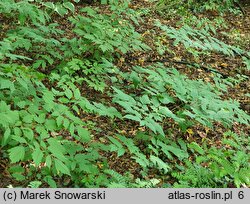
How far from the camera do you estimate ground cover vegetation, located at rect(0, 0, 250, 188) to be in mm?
3172

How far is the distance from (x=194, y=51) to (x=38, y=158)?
494 centimetres

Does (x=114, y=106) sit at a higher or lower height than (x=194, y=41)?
lower

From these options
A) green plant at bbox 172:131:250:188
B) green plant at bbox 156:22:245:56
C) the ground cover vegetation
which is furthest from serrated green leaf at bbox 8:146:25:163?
green plant at bbox 156:22:245:56

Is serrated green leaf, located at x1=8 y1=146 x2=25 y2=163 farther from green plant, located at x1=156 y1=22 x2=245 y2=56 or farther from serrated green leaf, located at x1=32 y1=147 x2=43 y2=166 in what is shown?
green plant, located at x1=156 y1=22 x2=245 y2=56

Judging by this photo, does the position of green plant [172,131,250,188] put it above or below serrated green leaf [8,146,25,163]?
below

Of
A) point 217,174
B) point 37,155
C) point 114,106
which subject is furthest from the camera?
point 114,106

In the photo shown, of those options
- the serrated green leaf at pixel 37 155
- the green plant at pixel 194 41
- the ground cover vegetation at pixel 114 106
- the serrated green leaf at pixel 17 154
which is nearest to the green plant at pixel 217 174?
the ground cover vegetation at pixel 114 106

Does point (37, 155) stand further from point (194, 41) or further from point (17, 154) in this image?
point (194, 41)

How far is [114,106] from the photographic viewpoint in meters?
4.86

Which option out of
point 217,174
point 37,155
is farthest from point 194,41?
point 37,155

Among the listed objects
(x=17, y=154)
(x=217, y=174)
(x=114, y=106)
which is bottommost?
(x=114, y=106)

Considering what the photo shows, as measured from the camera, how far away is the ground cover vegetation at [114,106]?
3.17 m

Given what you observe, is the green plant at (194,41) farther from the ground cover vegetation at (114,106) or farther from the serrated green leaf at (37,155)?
the serrated green leaf at (37,155)

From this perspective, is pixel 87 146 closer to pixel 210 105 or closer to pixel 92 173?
pixel 92 173
